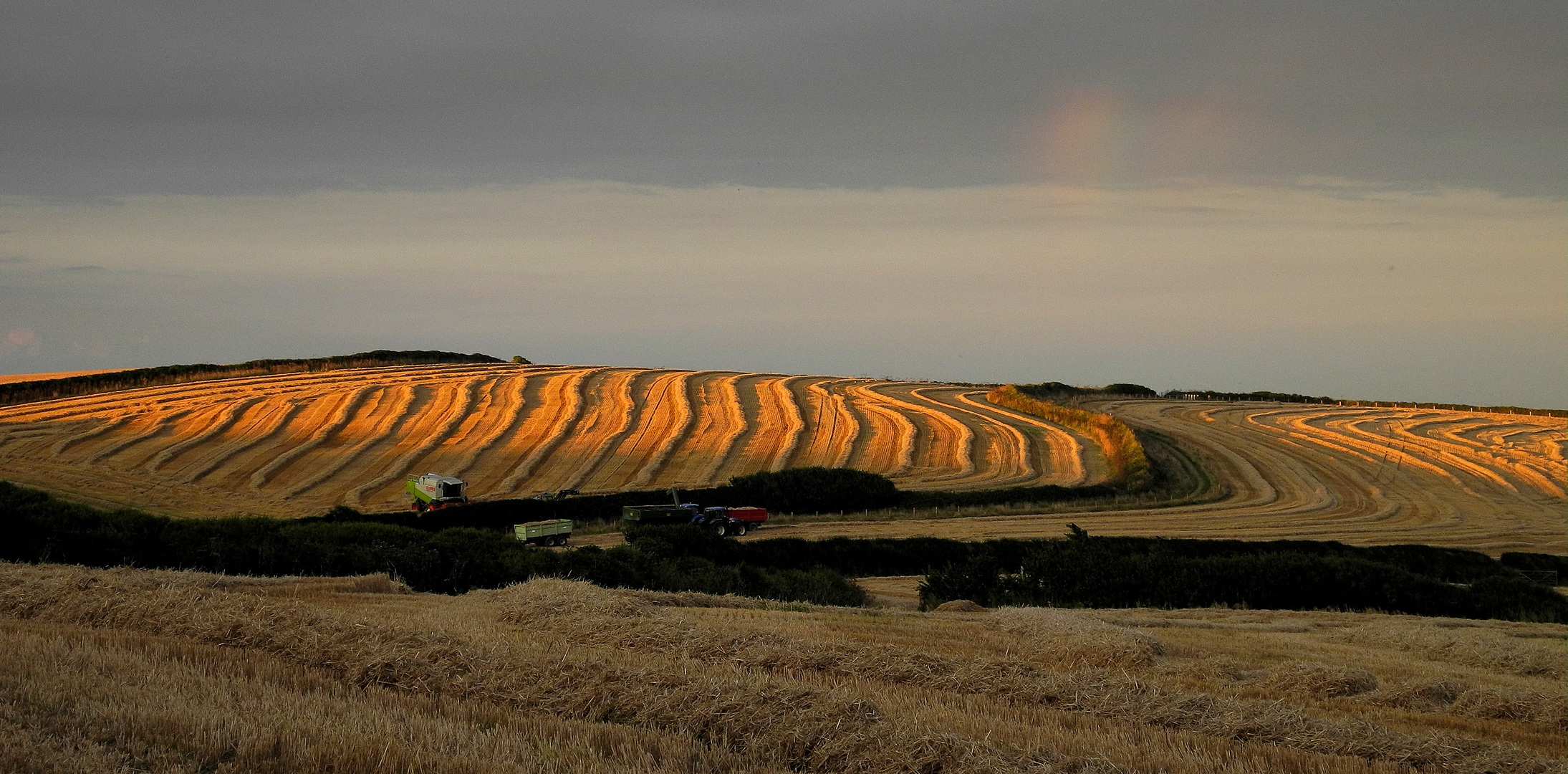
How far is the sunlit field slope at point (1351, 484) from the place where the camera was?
39.9 metres

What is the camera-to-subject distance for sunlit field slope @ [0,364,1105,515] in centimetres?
4494

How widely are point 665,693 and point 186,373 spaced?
71.2 meters

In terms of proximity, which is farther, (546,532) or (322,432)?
(322,432)

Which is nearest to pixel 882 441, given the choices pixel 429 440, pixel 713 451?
pixel 713 451

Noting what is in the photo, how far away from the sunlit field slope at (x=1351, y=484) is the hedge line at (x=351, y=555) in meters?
13.6

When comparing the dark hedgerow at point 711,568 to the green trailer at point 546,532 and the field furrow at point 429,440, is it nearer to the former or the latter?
the green trailer at point 546,532

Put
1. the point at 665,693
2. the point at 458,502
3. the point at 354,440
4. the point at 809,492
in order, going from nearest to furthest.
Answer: the point at 665,693
the point at 458,502
the point at 809,492
the point at 354,440

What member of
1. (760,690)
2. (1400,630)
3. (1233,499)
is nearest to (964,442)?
(1233,499)

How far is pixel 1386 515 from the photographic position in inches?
1769

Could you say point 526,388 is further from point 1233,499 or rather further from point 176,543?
point 176,543

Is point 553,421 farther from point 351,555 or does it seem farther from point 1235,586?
point 1235,586

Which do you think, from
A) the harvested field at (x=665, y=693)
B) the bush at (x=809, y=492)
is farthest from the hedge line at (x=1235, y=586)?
the bush at (x=809, y=492)

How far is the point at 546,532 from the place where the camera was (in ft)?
117

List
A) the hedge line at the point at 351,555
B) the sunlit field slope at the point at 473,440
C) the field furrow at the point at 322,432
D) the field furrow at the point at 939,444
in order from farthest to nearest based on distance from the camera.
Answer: the field furrow at the point at 939,444, the field furrow at the point at 322,432, the sunlit field slope at the point at 473,440, the hedge line at the point at 351,555
